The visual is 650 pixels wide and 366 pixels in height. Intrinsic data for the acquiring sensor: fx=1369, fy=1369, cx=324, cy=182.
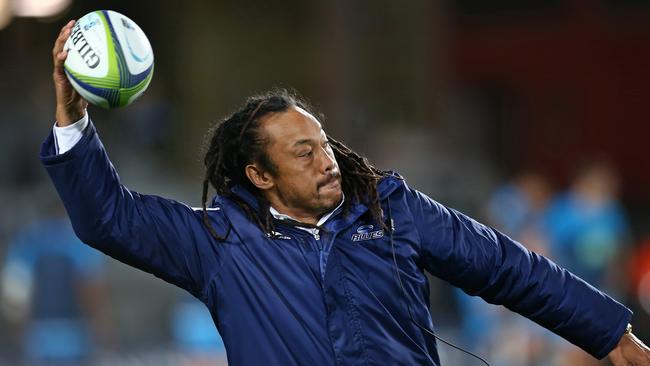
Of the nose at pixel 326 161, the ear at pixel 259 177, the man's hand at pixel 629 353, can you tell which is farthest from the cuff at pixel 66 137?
the man's hand at pixel 629 353

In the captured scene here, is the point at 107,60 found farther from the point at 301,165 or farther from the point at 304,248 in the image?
the point at 304,248

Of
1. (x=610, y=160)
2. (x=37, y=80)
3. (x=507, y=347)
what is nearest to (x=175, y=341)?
(x=507, y=347)

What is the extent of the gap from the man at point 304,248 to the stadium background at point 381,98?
7798 millimetres

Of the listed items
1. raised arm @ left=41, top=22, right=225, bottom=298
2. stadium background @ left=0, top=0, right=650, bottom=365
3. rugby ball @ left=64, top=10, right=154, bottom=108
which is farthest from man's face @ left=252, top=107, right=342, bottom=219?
stadium background @ left=0, top=0, right=650, bottom=365

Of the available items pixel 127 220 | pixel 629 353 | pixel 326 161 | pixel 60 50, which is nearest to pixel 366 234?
pixel 326 161

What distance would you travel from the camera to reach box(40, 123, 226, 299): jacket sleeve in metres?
4.32

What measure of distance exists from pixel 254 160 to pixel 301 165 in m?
0.21

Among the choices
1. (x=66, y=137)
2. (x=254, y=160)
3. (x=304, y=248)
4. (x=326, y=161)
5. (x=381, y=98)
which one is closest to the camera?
(x=66, y=137)

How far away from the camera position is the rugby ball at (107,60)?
14.3 feet

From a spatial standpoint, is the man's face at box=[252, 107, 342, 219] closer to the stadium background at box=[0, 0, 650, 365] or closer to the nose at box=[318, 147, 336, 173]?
the nose at box=[318, 147, 336, 173]

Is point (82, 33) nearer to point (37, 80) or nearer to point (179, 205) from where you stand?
point (179, 205)

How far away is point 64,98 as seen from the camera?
434cm

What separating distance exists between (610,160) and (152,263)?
16156mm

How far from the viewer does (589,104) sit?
2027cm
